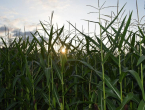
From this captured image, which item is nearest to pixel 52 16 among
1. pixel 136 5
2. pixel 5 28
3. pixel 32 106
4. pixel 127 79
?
pixel 136 5

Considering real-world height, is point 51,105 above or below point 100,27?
below

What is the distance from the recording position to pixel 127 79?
8.86ft

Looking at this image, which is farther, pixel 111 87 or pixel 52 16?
pixel 52 16

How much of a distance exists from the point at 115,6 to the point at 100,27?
1.02 ft

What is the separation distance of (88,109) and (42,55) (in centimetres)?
89

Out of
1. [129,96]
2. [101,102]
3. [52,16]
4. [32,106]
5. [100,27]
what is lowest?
[32,106]

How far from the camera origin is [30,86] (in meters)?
2.28

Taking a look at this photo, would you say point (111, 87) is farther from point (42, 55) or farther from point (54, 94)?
point (42, 55)

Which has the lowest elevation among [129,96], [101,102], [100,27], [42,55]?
[101,102]

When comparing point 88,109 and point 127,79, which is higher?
point 127,79

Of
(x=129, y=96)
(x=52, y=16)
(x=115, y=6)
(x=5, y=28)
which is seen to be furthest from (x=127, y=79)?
(x=5, y=28)

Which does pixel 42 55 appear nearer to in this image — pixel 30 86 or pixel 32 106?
pixel 30 86

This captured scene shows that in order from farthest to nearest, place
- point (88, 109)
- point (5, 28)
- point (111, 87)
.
Result: point (5, 28) → point (88, 109) → point (111, 87)

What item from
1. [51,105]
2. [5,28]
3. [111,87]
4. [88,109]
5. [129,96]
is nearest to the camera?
[129,96]
